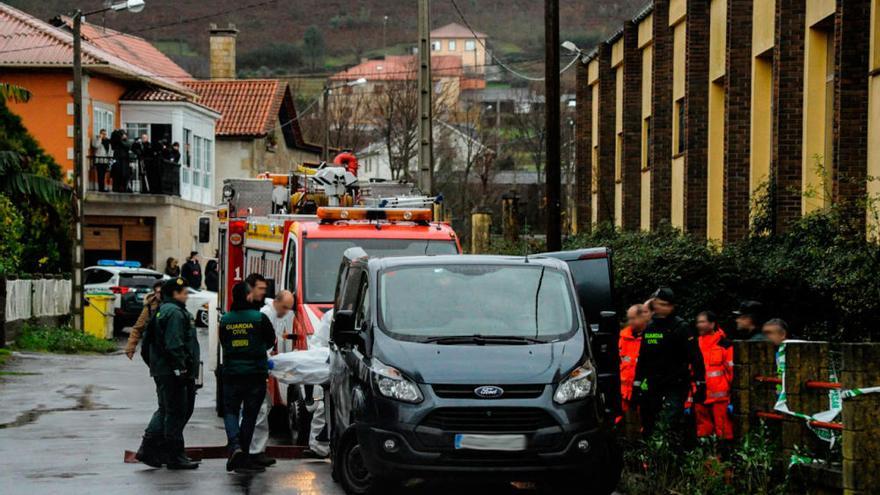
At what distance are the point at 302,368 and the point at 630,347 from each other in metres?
3.18

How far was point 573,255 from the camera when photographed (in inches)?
595

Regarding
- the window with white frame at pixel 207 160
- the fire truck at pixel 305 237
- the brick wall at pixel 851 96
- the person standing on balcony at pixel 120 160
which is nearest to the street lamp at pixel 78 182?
the person standing on balcony at pixel 120 160

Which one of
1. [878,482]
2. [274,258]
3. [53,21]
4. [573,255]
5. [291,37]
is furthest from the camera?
[291,37]

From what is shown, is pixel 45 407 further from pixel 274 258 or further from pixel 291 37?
pixel 291 37

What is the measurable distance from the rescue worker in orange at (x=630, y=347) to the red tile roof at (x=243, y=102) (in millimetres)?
51389

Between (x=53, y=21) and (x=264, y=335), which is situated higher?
(x=53, y=21)

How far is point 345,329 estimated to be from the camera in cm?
1280

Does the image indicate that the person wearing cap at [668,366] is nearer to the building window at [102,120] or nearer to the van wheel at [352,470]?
the van wheel at [352,470]

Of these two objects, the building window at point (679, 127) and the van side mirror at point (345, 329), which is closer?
the van side mirror at point (345, 329)

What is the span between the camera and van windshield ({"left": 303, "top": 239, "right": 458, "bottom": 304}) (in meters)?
17.9

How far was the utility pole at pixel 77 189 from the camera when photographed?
35.4 m

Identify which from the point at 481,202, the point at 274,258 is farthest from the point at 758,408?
the point at 481,202

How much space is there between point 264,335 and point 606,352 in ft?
10.2

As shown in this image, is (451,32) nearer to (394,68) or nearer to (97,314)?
(394,68)
